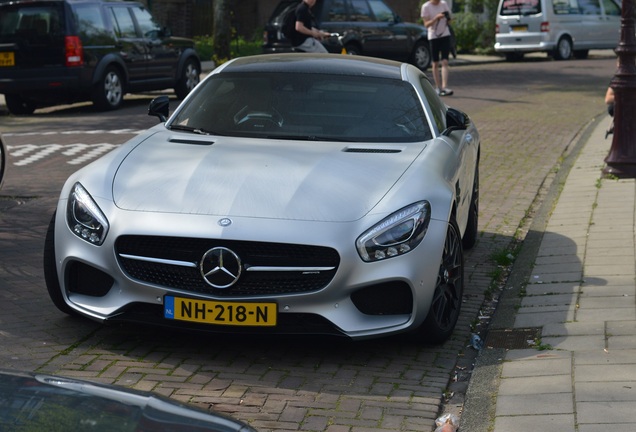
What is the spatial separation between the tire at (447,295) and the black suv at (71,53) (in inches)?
490

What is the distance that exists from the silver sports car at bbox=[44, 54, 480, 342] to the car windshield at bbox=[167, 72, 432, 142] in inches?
4.7

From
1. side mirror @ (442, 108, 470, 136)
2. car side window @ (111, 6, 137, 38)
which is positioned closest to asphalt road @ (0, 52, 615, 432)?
side mirror @ (442, 108, 470, 136)

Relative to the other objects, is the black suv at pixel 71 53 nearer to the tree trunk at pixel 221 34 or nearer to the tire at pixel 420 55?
the tree trunk at pixel 221 34

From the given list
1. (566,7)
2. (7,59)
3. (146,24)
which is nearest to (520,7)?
(566,7)

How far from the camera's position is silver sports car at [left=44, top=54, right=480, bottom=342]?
5.63 m

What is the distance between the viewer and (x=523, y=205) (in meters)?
10.4

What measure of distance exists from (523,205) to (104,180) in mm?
5124

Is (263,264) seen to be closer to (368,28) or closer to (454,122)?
(454,122)

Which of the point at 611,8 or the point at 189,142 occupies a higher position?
the point at 189,142

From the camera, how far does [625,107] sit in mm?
11430

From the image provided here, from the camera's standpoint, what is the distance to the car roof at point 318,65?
24.3 feet

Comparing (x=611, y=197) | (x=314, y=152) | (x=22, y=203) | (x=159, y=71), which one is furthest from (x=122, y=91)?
(x=314, y=152)

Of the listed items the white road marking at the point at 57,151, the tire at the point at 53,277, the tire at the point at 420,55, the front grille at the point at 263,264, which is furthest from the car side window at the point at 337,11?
the front grille at the point at 263,264

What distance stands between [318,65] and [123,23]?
1208cm
